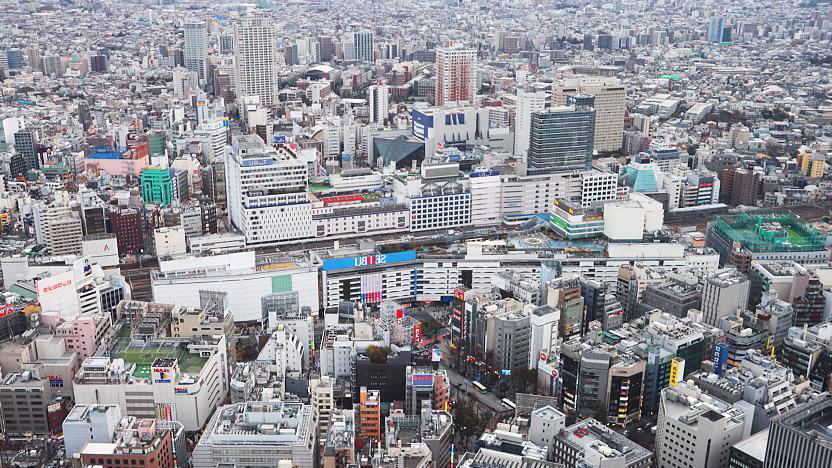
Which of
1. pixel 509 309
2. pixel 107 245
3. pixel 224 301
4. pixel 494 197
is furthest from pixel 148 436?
pixel 494 197

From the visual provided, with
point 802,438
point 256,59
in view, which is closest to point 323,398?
point 802,438

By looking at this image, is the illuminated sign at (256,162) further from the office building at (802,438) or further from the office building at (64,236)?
the office building at (802,438)

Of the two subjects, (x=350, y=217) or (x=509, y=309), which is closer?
(x=509, y=309)

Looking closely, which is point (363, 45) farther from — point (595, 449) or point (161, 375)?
point (595, 449)

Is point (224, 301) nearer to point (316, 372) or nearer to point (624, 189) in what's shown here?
point (316, 372)

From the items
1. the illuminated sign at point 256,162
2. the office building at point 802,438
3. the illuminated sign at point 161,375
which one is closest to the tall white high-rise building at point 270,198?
the illuminated sign at point 256,162

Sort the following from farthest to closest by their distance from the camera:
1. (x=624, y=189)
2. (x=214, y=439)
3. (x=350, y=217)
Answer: (x=624, y=189), (x=350, y=217), (x=214, y=439)
